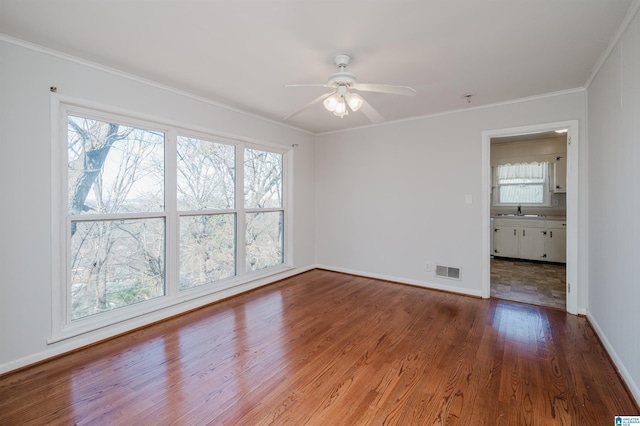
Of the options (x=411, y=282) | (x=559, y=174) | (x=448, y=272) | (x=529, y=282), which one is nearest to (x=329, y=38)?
(x=448, y=272)

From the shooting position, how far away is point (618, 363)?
2180mm

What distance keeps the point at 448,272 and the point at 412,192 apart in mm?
1255

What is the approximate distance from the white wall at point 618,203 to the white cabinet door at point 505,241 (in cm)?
339

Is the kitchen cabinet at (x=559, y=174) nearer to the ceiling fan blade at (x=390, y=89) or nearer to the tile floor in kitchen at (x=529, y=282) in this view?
the tile floor in kitchen at (x=529, y=282)

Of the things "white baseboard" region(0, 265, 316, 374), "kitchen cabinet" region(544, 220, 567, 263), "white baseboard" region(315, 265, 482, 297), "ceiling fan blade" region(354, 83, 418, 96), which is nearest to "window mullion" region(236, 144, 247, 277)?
"white baseboard" region(0, 265, 316, 374)

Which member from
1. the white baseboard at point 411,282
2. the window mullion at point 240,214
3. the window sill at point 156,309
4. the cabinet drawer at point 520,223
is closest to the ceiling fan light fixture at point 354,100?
the window mullion at point 240,214

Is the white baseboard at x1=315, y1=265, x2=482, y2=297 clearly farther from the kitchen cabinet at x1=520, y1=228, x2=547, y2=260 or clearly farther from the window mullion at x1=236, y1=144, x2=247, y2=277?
the kitchen cabinet at x1=520, y1=228, x2=547, y2=260

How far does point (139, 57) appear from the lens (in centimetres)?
251

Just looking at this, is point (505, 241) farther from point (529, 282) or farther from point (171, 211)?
point (171, 211)

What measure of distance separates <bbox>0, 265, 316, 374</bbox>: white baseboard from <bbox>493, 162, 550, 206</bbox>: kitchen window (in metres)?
5.78

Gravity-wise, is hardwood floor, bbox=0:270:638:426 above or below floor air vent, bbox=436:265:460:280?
below

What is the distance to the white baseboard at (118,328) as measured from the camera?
2.30 meters

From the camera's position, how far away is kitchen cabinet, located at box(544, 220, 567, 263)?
5.59 meters

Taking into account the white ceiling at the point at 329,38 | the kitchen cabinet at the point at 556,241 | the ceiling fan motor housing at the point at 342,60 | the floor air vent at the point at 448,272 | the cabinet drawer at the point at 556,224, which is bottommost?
the floor air vent at the point at 448,272
